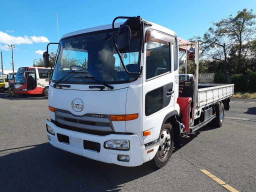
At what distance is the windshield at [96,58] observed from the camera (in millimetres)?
2969

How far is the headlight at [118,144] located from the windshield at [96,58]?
861 millimetres

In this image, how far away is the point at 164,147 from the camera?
368 cm

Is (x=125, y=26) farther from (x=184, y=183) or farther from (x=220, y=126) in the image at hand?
(x=220, y=126)

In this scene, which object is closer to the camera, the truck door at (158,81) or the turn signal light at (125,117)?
the turn signal light at (125,117)

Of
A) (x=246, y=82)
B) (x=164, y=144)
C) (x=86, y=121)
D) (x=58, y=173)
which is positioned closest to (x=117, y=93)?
(x=86, y=121)

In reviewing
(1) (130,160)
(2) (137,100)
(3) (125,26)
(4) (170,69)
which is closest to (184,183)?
(1) (130,160)

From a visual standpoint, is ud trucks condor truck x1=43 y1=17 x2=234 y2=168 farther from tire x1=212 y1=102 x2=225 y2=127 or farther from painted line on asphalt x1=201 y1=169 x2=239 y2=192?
tire x1=212 y1=102 x2=225 y2=127

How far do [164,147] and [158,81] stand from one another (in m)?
1.26

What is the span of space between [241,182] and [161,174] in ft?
4.07

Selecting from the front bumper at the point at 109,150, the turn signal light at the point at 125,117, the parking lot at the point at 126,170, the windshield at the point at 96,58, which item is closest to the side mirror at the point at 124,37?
the windshield at the point at 96,58

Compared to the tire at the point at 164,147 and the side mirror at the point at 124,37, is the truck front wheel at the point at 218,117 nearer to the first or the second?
the tire at the point at 164,147

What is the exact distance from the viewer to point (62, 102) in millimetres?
3340

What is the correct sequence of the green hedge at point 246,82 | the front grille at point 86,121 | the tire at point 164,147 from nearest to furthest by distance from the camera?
the front grille at point 86,121 → the tire at point 164,147 → the green hedge at point 246,82

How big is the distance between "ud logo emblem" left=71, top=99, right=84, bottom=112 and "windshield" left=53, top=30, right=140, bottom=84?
321 millimetres
